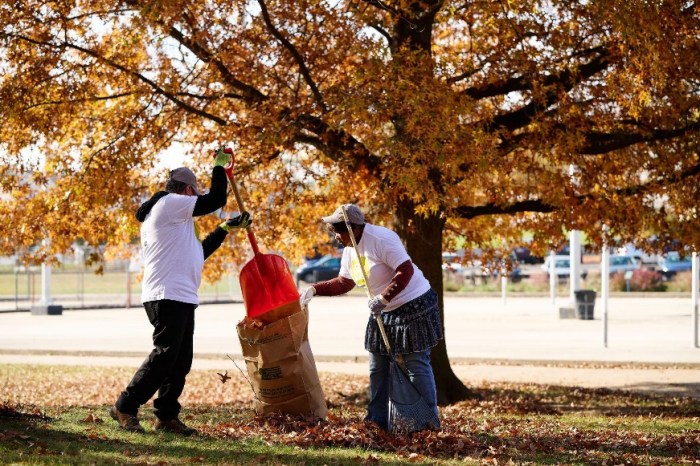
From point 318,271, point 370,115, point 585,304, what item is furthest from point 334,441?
point 318,271

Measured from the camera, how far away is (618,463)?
22.0 feet

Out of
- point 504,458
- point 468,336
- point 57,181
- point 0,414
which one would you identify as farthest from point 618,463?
point 468,336

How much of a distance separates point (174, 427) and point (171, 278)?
1073mm

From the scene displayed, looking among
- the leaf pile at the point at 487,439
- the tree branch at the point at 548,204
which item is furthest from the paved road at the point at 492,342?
the leaf pile at the point at 487,439

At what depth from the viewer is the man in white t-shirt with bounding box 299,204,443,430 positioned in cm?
737

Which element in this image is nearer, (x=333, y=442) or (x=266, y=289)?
(x=333, y=442)

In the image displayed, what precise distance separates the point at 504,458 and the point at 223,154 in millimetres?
2764

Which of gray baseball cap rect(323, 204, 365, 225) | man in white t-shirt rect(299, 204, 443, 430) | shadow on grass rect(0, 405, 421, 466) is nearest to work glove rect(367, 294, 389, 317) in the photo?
man in white t-shirt rect(299, 204, 443, 430)

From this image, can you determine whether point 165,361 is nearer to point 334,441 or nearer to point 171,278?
point 171,278

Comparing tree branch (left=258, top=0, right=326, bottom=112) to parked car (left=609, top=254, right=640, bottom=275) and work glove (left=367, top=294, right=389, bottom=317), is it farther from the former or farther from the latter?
parked car (left=609, top=254, right=640, bottom=275)

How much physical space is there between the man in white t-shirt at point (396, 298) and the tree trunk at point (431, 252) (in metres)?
4.59

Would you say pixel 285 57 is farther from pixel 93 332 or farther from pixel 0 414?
pixel 93 332

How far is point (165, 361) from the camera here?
7.18 meters

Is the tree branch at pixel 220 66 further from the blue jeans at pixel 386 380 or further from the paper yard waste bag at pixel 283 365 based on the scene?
the blue jeans at pixel 386 380
